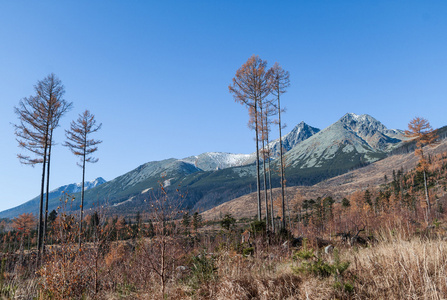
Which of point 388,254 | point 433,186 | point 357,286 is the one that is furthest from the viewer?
point 433,186

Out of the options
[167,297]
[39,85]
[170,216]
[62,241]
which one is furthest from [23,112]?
[167,297]

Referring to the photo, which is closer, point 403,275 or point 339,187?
point 403,275

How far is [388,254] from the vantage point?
3785 millimetres

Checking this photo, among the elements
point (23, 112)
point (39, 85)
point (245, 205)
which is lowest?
point (245, 205)

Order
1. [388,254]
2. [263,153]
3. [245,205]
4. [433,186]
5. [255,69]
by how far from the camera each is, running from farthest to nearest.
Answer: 1. [245,205]
2. [433,186]
3. [263,153]
4. [255,69]
5. [388,254]

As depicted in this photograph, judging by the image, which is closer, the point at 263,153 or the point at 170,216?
the point at 170,216

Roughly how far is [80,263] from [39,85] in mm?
14096

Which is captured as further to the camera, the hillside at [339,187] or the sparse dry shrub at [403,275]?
the hillside at [339,187]

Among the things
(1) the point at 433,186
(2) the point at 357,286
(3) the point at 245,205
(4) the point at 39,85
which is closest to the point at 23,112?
(4) the point at 39,85

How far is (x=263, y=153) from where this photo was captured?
19891 millimetres

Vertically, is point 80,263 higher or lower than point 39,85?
lower

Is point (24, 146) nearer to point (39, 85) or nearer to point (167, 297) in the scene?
point (39, 85)

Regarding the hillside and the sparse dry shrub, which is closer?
the sparse dry shrub

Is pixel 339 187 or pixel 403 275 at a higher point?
pixel 339 187
